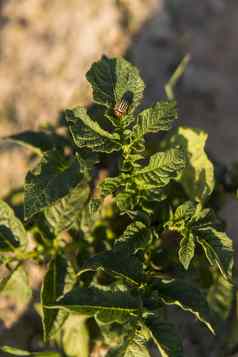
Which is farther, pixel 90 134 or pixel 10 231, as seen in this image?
pixel 10 231

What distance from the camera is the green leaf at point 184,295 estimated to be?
193 centimetres

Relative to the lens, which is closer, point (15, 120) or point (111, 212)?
point (111, 212)

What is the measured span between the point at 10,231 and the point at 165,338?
81 cm

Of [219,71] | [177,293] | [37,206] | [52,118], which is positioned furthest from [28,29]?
[177,293]

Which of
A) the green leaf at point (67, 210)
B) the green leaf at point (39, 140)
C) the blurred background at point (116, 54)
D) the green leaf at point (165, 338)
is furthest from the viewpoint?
the blurred background at point (116, 54)

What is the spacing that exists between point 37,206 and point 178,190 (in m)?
0.84

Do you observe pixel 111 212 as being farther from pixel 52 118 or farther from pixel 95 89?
pixel 52 118

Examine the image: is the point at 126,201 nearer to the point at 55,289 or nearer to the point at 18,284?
the point at 55,289

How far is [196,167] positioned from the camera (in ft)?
7.77

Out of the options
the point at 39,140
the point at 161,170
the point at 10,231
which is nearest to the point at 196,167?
the point at 161,170

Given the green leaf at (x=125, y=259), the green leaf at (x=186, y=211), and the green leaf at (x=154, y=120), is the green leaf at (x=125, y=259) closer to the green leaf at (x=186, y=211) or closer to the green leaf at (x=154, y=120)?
the green leaf at (x=186, y=211)

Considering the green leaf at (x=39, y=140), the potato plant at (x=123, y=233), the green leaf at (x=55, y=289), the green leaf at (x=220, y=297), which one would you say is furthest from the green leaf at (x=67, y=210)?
the green leaf at (x=220, y=297)

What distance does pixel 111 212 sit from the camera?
8.29 ft

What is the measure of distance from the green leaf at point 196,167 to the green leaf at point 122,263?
1.58 feet
